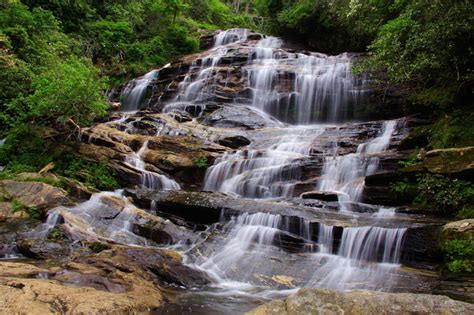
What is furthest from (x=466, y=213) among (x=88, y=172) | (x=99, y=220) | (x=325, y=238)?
(x=88, y=172)

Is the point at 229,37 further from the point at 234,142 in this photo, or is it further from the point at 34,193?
the point at 34,193

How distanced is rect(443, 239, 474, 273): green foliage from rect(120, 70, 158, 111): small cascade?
61.0ft

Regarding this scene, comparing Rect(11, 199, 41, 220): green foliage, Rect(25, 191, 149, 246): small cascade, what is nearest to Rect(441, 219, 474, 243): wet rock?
Rect(25, 191, 149, 246): small cascade

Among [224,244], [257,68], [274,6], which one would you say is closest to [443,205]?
[224,244]

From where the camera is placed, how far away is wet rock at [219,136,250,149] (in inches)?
626

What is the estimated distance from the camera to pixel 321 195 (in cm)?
1098

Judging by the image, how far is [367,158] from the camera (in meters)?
12.0

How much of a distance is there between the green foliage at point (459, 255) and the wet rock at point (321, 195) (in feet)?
12.3

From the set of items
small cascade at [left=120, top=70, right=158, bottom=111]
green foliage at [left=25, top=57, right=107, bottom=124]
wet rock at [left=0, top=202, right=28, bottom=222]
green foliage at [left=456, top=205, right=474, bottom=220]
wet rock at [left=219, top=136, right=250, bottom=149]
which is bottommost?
wet rock at [left=0, top=202, right=28, bottom=222]

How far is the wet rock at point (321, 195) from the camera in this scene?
10820 millimetres

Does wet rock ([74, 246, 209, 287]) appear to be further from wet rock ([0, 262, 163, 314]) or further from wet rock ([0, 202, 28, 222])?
wet rock ([0, 202, 28, 222])

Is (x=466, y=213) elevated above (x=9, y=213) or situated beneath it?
elevated above

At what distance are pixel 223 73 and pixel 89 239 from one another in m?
15.2

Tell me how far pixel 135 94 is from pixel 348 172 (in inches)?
609
